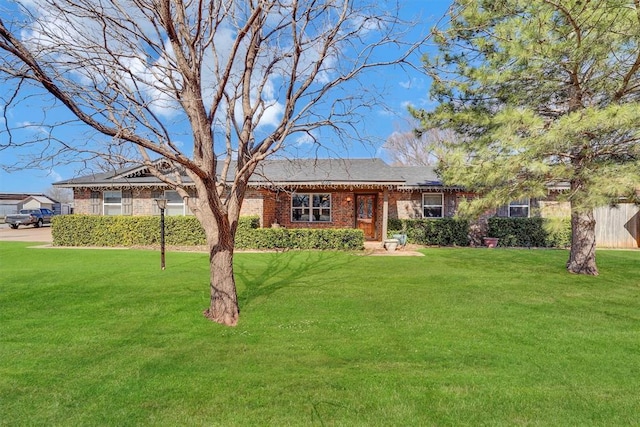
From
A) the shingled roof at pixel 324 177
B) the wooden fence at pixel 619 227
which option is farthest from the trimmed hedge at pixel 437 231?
the wooden fence at pixel 619 227

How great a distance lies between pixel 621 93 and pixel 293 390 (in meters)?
8.73

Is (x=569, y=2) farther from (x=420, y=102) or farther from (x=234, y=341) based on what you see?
(x=234, y=341)

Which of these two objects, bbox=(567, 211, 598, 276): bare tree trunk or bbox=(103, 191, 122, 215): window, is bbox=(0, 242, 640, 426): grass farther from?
bbox=(103, 191, 122, 215): window

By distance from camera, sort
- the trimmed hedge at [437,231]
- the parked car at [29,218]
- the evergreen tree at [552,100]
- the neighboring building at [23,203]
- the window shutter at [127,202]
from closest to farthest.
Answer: the evergreen tree at [552,100] → the trimmed hedge at [437,231] → the window shutter at [127,202] → the parked car at [29,218] → the neighboring building at [23,203]

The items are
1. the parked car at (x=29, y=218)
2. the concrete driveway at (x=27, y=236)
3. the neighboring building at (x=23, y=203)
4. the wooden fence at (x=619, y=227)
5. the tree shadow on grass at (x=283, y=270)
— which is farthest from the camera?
the neighboring building at (x=23, y=203)

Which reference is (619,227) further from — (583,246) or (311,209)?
(311,209)

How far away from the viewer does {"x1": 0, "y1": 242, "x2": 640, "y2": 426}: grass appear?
9.39ft

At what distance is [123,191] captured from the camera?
16281 millimetres

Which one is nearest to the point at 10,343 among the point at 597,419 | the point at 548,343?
the point at 597,419

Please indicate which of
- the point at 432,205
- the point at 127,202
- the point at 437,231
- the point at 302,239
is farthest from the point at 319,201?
the point at 127,202

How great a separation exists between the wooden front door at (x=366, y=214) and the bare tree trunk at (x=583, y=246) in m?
8.22

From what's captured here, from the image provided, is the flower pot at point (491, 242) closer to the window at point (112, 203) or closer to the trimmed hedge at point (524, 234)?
the trimmed hedge at point (524, 234)

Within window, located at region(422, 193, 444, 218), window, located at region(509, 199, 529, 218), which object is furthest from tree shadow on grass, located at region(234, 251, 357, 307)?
window, located at region(509, 199, 529, 218)

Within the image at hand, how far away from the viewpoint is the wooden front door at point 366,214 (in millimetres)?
16156
